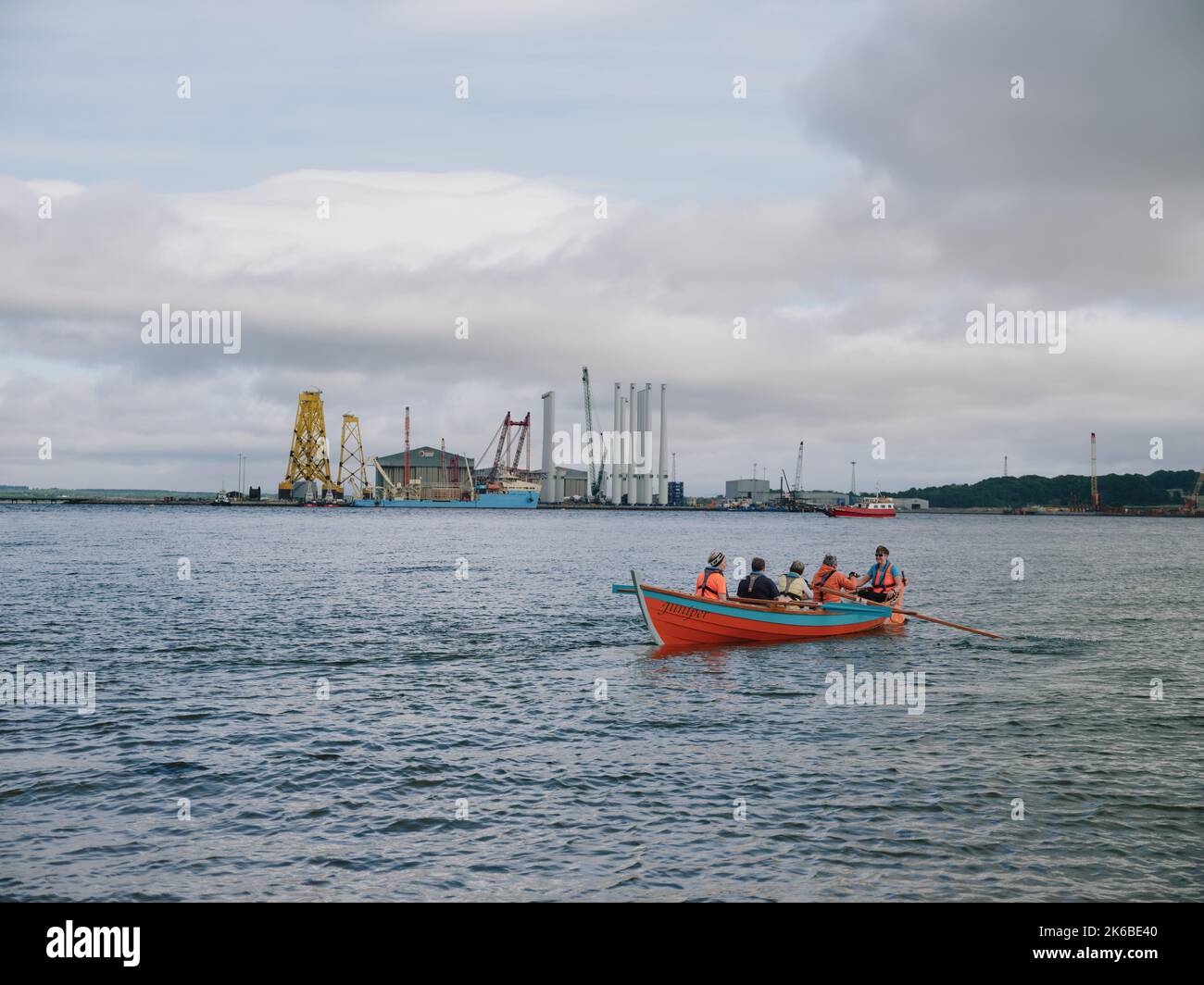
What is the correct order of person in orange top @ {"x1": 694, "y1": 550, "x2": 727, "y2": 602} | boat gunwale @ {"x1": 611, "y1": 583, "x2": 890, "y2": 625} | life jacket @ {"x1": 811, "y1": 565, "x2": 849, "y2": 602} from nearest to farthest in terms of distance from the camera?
boat gunwale @ {"x1": 611, "y1": 583, "x2": 890, "y2": 625} → person in orange top @ {"x1": 694, "y1": 550, "x2": 727, "y2": 602} → life jacket @ {"x1": 811, "y1": 565, "x2": 849, "y2": 602}

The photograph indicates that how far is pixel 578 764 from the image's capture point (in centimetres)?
1555

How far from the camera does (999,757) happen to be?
1628 cm

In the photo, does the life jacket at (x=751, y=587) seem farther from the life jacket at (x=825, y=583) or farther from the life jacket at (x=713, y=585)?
the life jacket at (x=825, y=583)

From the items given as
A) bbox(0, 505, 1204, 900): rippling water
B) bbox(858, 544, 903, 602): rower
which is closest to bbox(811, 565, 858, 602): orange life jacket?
bbox(858, 544, 903, 602): rower

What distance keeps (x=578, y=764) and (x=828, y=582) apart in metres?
18.3

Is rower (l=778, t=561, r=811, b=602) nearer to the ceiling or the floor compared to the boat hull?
nearer to the ceiling

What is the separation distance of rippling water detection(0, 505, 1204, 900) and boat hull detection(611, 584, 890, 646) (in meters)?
0.56

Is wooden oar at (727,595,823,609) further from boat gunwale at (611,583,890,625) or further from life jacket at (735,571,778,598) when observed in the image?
life jacket at (735,571,778,598)

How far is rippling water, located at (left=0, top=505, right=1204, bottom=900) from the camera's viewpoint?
1111cm

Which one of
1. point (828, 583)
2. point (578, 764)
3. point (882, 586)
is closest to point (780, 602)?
point (828, 583)

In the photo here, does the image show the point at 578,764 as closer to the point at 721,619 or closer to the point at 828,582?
the point at 721,619
